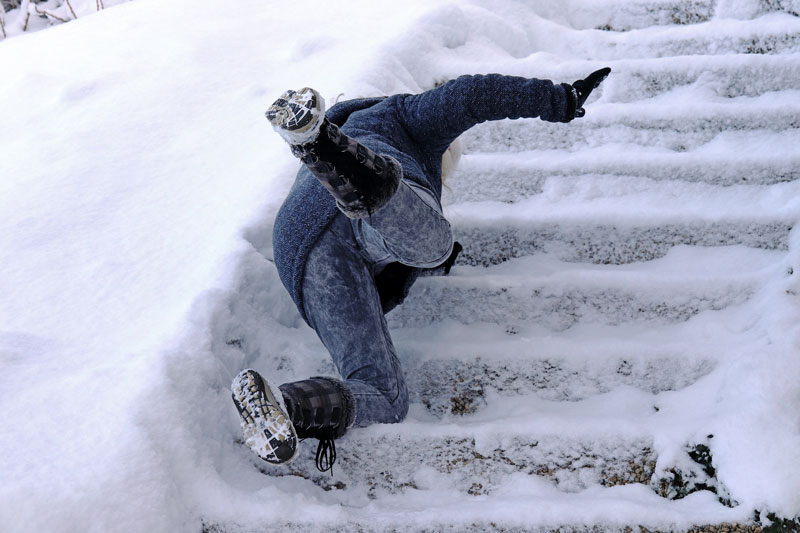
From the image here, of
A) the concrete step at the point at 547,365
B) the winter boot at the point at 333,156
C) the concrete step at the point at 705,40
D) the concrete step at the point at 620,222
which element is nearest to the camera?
the winter boot at the point at 333,156

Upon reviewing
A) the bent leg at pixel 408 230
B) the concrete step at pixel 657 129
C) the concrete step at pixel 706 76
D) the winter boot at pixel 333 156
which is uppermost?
the winter boot at pixel 333 156

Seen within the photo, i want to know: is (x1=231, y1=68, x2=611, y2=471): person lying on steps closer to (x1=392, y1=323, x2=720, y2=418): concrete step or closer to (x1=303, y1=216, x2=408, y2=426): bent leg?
(x1=303, y1=216, x2=408, y2=426): bent leg

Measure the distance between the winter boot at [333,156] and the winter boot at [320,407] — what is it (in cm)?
26

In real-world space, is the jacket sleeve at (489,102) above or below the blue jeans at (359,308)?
above

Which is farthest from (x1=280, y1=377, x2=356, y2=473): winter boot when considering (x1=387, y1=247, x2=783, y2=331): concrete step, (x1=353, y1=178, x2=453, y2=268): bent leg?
(x1=387, y1=247, x2=783, y2=331): concrete step

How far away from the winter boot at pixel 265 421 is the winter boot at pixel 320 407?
0.11ft

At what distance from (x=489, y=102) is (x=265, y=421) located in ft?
1.98

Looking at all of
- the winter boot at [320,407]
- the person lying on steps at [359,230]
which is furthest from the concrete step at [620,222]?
the winter boot at [320,407]

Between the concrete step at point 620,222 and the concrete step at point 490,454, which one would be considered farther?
the concrete step at point 620,222

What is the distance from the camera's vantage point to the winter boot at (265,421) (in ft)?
2.61

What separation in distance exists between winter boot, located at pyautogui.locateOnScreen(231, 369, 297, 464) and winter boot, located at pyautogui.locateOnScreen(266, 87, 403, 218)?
27 cm

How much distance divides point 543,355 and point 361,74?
839 millimetres

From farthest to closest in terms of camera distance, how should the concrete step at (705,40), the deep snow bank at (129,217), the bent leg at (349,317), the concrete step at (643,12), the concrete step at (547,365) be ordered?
the concrete step at (643,12) < the concrete step at (705,40) < the concrete step at (547,365) < the bent leg at (349,317) < the deep snow bank at (129,217)

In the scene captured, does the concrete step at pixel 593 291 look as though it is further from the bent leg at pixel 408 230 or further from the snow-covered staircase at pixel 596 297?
the bent leg at pixel 408 230
